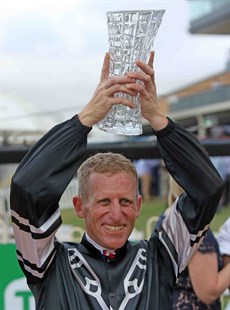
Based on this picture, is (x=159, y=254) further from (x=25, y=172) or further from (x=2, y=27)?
(x=2, y=27)

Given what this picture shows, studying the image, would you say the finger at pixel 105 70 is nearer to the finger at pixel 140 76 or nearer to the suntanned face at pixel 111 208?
the finger at pixel 140 76

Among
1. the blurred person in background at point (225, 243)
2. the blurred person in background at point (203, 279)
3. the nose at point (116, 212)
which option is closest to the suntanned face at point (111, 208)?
the nose at point (116, 212)

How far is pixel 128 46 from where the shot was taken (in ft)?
5.55

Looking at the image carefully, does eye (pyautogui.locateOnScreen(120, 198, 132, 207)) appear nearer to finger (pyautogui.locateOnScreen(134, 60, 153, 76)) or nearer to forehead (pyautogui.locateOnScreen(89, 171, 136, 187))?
forehead (pyautogui.locateOnScreen(89, 171, 136, 187))

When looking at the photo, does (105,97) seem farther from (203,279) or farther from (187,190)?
(203,279)

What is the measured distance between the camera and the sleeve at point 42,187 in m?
1.68

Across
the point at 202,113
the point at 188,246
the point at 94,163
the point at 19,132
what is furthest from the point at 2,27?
the point at 202,113

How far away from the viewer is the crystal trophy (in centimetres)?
168

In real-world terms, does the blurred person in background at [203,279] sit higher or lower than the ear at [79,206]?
lower

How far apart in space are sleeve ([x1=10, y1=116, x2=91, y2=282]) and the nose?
152 mm

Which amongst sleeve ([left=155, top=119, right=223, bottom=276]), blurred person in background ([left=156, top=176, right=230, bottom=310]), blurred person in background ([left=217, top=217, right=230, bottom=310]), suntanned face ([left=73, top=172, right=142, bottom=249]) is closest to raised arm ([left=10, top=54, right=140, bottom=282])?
suntanned face ([left=73, top=172, right=142, bottom=249])

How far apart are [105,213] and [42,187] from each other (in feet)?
0.68

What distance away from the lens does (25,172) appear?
168 cm

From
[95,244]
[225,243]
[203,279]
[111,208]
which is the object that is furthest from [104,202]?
[225,243]
